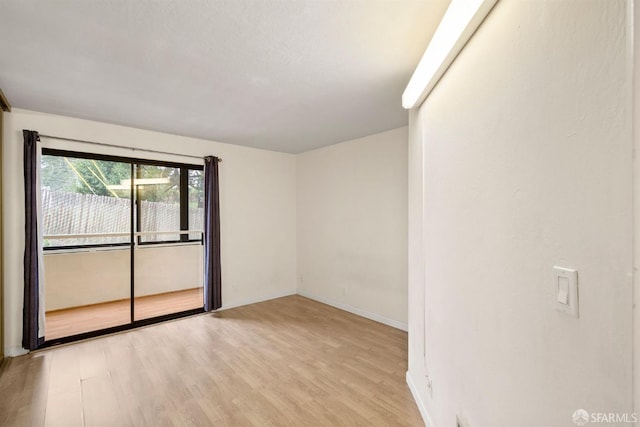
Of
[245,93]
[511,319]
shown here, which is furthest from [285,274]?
[511,319]

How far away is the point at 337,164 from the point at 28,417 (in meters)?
4.04

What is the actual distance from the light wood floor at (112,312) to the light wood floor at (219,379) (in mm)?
336

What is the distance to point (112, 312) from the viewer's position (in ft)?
12.6

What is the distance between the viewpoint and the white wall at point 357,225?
3.66m

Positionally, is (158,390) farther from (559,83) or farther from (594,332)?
(559,83)

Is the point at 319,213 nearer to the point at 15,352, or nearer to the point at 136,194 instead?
the point at 136,194

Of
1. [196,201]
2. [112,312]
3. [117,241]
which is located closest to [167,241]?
[117,241]

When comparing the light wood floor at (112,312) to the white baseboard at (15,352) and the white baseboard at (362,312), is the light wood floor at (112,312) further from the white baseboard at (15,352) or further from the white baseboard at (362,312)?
the white baseboard at (362,312)

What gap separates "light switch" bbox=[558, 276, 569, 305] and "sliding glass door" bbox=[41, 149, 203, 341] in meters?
4.19

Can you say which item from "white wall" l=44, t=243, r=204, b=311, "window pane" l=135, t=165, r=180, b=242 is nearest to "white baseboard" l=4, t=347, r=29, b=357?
"white wall" l=44, t=243, r=204, b=311

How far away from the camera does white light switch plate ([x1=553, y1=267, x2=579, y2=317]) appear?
72 centimetres

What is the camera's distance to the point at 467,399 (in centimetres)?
130

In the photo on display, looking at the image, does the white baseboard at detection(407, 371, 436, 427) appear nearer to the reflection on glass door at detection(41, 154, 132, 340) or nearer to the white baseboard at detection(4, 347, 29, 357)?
the reflection on glass door at detection(41, 154, 132, 340)

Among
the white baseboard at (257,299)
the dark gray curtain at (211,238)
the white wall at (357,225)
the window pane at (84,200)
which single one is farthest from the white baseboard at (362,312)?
the window pane at (84,200)
